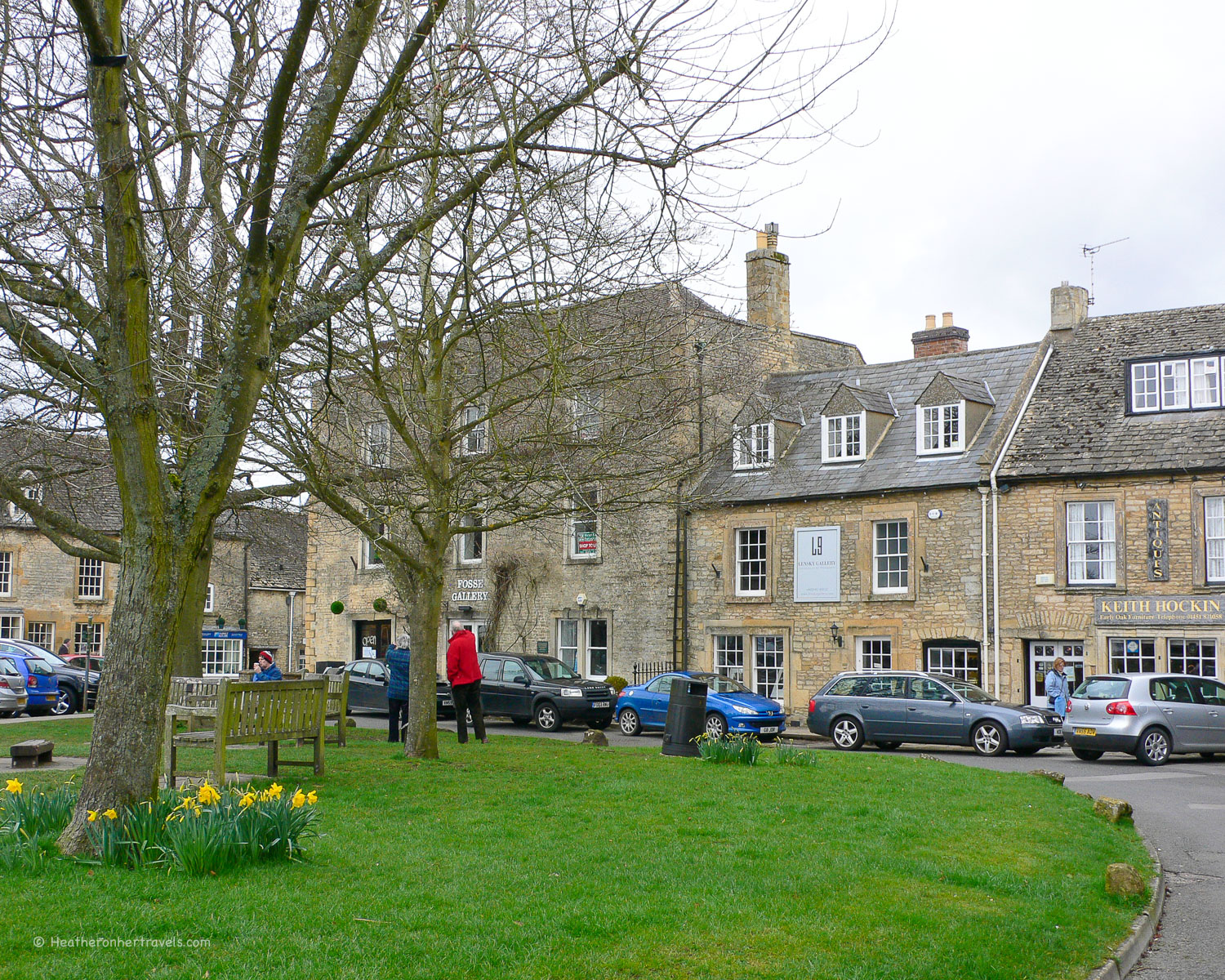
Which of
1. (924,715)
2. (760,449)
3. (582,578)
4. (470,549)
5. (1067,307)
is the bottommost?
(924,715)

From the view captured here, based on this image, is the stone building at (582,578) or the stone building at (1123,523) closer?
the stone building at (1123,523)

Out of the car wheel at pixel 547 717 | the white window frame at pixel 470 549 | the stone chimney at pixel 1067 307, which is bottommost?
the car wheel at pixel 547 717

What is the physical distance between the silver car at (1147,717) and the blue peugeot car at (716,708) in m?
5.70

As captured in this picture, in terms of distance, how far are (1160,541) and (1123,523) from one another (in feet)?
2.76

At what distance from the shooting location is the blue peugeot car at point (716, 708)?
23828 mm

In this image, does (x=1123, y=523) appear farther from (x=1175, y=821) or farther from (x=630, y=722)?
(x=1175, y=821)

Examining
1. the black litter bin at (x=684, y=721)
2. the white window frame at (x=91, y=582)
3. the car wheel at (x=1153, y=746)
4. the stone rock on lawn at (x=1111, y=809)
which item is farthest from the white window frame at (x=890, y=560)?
the white window frame at (x=91, y=582)

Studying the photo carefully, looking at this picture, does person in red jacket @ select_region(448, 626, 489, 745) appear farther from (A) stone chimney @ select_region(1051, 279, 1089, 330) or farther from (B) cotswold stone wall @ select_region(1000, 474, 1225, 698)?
(A) stone chimney @ select_region(1051, 279, 1089, 330)

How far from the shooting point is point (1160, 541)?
84.4 feet

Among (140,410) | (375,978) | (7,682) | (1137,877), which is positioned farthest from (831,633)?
(375,978)

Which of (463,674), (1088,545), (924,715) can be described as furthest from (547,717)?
(1088,545)

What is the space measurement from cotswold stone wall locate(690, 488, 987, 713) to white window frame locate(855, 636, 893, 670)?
0.09m

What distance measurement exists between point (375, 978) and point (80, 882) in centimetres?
237

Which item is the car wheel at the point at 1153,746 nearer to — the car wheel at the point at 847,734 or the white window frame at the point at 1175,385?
the car wheel at the point at 847,734
